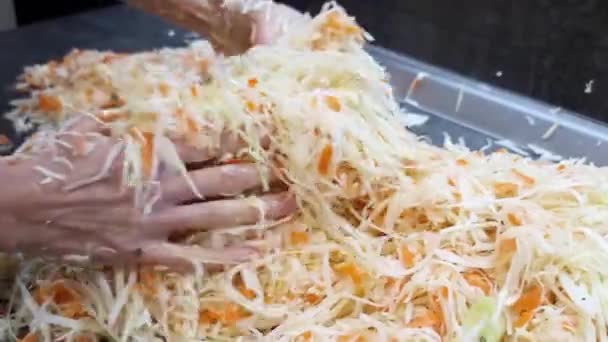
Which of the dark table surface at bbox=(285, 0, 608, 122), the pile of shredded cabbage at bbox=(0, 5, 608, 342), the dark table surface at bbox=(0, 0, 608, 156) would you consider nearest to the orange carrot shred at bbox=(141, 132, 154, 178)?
the pile of shredded cabbage at bbox=(0, 5, 608, 342)

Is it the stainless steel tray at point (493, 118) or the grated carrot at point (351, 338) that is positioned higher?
the stainless steel tray at point (493, 118)

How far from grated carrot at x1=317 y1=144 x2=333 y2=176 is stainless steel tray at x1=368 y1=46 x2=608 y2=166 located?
564mm

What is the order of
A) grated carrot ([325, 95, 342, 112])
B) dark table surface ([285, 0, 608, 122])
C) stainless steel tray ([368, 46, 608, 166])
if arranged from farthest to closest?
dark table surface ([285, 0, 608, 122]) < stainless steel tray ([368, 46, 608, 166]) < grated carrot ([325, 95, 342, 112])

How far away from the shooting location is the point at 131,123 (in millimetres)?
998

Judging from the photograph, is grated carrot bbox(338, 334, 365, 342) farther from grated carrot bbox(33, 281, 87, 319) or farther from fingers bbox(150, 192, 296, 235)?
grated carrot bbox(33, 281, 87, 319)

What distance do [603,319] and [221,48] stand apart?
2.89 feet

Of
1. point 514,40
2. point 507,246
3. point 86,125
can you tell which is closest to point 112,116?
point 86,125

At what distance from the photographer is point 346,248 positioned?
103 cm

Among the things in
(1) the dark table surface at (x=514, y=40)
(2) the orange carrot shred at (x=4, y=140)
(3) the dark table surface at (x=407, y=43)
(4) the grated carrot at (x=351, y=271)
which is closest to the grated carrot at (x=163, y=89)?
(4) the grated carrot at (x=351, y=271)

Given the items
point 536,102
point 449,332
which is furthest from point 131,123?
point 536,102

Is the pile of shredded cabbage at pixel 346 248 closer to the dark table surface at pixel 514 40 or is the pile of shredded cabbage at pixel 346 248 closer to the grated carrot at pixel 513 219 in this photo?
the grated carrot at pixel 513 219

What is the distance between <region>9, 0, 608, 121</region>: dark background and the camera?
189 cm

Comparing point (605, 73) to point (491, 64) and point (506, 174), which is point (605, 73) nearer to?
point (491, 64)

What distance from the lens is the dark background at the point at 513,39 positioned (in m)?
1.89
